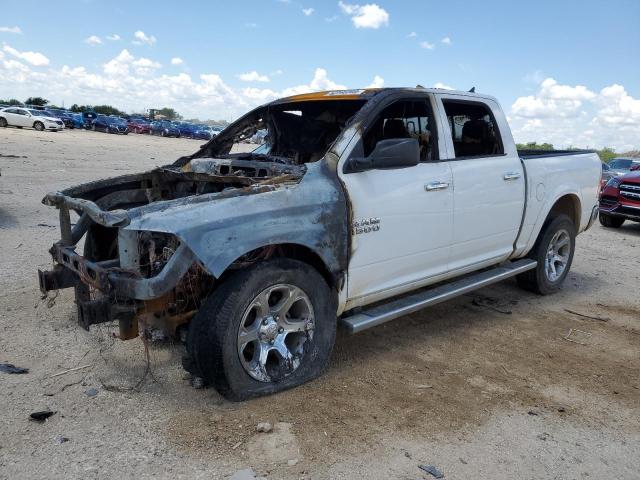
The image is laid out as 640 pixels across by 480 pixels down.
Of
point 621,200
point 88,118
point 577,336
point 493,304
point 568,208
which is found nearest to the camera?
point 577,336

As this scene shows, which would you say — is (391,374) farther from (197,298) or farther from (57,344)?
(57,344)

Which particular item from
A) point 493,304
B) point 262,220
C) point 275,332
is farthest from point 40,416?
point 493,304

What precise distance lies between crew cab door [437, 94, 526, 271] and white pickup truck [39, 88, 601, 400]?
2cm

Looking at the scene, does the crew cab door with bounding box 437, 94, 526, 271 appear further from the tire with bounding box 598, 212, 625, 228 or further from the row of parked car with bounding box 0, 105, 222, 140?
the row of parked car with bounding box 0, 105, 222, 140

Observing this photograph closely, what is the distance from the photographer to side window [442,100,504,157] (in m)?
4.73

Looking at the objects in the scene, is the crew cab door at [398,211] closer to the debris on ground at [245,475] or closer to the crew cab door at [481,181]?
the crew cab door at [481,181]

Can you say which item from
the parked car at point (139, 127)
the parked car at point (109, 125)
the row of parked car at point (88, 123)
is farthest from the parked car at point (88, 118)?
the parked car at point (139, 127)

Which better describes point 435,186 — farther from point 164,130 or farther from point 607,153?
point 164,130

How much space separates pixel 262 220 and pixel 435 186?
1559 millimetres

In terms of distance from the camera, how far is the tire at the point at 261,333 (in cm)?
313

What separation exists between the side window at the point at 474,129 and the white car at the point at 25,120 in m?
37.2

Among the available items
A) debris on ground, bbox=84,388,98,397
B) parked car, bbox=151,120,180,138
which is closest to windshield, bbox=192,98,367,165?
debris on ground, bbox=84,388,98,397

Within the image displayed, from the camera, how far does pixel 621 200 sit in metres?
10.7

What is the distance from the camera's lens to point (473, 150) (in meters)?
4.87
